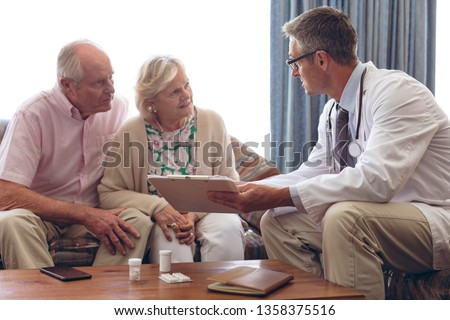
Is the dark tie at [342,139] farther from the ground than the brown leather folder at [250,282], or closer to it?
farther from the ground

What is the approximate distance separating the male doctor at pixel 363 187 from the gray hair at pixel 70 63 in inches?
36.7

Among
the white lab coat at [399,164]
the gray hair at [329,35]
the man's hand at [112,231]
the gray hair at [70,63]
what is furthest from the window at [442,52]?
the man's hand at [112,231]

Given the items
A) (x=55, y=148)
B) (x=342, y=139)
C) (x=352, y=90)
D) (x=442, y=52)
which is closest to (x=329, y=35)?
(x=352, y=90)

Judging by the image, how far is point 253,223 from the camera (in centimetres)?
264

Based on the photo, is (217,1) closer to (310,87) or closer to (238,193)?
(310,87)

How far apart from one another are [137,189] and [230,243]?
50 centimetres

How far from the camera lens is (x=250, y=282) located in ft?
4.99

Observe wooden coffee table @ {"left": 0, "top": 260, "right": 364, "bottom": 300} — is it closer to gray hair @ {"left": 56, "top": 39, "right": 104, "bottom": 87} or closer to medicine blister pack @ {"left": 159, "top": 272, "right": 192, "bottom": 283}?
medicine blister pack @ {"left": 159, "top": 272, "right": 192, "bottom": 283}

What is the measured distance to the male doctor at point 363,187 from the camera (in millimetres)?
1820

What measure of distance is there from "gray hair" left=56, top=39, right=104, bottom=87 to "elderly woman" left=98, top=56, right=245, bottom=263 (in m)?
0.27

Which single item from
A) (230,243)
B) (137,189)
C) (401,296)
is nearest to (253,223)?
(230,243)

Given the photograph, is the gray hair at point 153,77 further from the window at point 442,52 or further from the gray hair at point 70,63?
the window at point 442,52

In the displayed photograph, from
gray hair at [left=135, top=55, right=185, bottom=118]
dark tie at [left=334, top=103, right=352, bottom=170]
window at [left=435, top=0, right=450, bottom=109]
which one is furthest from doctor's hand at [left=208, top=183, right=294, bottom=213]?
window at [left=435, top=0, right=450, bottom=109]

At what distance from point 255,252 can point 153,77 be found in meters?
0.89
